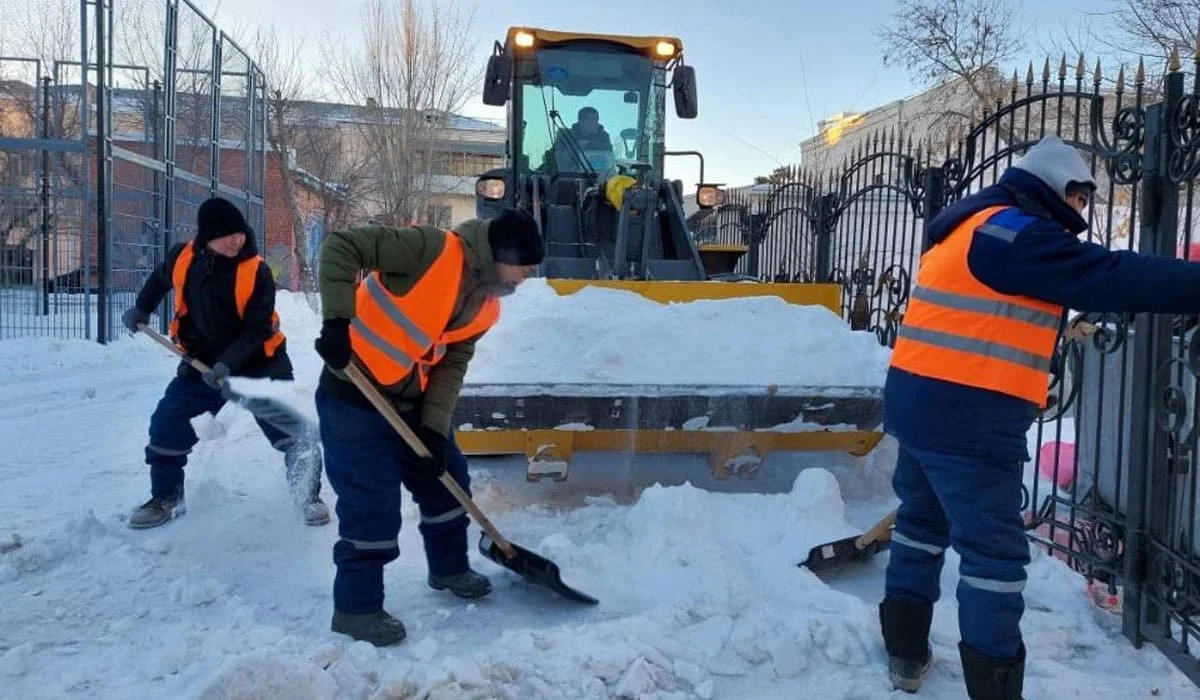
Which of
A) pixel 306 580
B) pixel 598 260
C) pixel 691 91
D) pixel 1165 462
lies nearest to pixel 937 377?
pixel 1165 462

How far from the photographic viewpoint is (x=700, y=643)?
10.2 feet

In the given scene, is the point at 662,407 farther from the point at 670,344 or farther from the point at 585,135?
the point at 585,135

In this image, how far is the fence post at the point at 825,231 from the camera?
7324mm

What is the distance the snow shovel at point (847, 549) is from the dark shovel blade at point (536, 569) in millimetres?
944

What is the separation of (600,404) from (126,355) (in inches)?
299

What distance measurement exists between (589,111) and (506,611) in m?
4.60

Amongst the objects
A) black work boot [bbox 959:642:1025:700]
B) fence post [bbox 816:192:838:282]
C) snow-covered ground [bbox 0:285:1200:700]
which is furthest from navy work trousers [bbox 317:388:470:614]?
fence post [bbox 816:192:838:282]

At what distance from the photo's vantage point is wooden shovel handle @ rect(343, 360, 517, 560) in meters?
3.11

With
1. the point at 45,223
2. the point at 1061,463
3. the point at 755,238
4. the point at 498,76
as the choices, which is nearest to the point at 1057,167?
the point at 1061,463

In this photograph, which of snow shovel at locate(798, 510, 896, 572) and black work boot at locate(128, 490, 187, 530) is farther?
black work boot at locate(128, 490, 187, 530)

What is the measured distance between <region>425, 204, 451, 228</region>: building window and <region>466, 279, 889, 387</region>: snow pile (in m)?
18.4

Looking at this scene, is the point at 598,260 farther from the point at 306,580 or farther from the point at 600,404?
the point at 306,580

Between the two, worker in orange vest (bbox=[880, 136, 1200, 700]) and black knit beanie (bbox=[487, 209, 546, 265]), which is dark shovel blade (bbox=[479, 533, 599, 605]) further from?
worker in orange vest (bbox=[880, 136, 1200, 700])

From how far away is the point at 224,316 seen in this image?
439 cm
